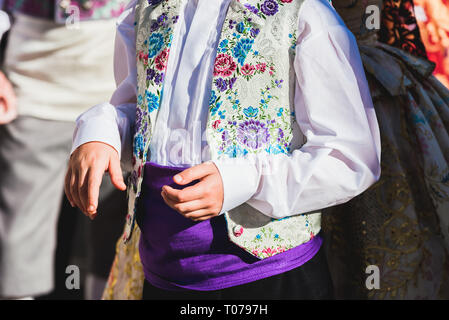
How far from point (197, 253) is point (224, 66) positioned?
11.6 inches

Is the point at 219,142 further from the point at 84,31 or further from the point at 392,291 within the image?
the point at 84,31

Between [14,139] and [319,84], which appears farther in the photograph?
[14,139]

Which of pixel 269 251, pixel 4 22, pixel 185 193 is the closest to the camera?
pixel 185 193

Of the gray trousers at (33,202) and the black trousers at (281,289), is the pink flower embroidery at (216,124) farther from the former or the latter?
the gray trousers at (33,202)

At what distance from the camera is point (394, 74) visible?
81 cm

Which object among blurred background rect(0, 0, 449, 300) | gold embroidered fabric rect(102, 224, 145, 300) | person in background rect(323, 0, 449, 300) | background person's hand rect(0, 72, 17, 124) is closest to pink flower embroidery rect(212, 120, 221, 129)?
person in background rect(323, 0, 449, 300)

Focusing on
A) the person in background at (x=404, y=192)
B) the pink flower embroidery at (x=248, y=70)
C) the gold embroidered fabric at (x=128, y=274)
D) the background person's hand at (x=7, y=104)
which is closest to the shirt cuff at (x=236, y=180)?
the pink flower embroidery at (x=248, y=70)

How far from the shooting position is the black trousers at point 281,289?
0.73 m

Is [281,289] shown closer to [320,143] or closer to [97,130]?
[320,143]

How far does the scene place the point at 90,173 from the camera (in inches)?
26.2

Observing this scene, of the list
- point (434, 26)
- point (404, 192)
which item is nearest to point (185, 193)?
point (404, 192)

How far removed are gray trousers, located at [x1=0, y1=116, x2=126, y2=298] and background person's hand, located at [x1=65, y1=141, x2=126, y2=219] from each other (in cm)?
71

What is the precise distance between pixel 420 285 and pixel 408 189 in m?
0.17
